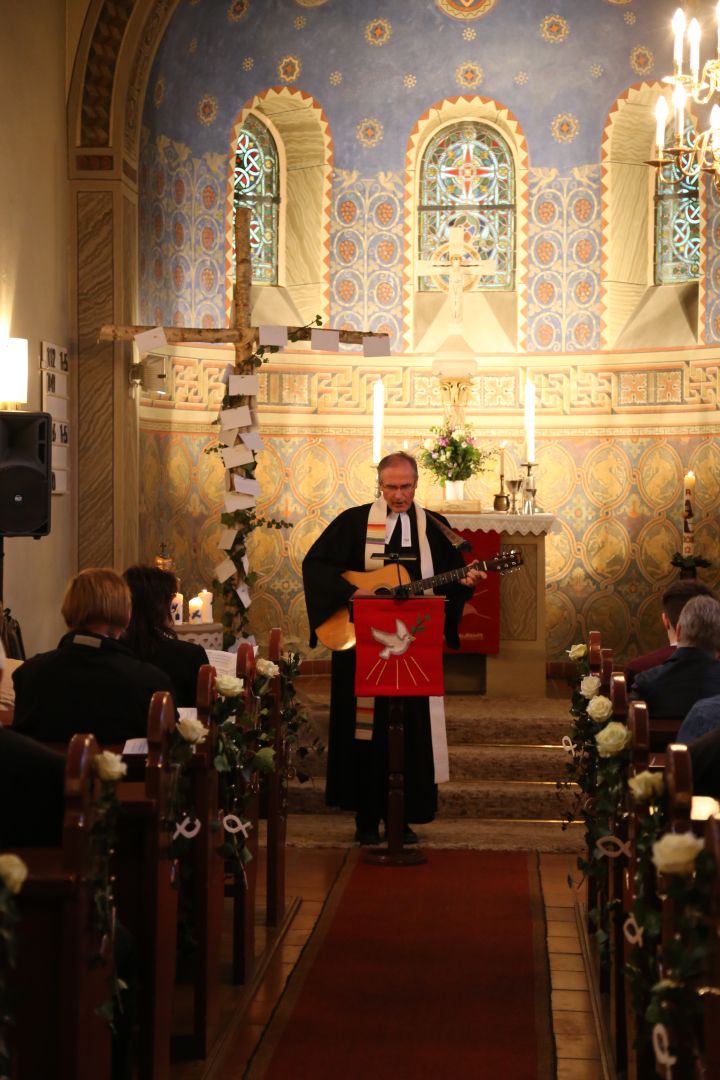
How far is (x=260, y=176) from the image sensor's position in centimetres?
1176

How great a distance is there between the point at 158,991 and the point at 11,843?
0.82 meters

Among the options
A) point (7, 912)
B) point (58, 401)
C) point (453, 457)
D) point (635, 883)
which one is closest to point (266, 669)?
point (635, 883)

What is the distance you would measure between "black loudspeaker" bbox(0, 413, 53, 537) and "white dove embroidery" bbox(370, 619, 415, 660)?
183 centimetres

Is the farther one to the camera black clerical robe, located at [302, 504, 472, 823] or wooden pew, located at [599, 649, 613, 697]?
black clerical robe, located at [302, 504, 472, 823]

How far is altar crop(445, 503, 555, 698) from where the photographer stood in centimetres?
940

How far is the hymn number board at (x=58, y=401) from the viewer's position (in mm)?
8992

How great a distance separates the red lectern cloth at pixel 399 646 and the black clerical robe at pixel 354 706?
1.86 ft

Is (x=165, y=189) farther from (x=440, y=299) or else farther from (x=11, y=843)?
(x=11, y=843)

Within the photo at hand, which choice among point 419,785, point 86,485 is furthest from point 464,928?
point 86,485

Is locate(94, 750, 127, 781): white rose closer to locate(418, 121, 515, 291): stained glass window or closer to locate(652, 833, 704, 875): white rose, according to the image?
locate(652, 833, 704, 875): white rose

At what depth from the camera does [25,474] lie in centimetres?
714

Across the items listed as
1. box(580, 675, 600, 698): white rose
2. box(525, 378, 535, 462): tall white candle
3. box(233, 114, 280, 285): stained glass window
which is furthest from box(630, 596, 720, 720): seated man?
box(233, 114, 280, 285): stained glass window

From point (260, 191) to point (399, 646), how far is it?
6258mm

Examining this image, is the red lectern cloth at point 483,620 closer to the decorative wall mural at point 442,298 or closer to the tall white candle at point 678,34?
the decorative wall mural at point 442,298
